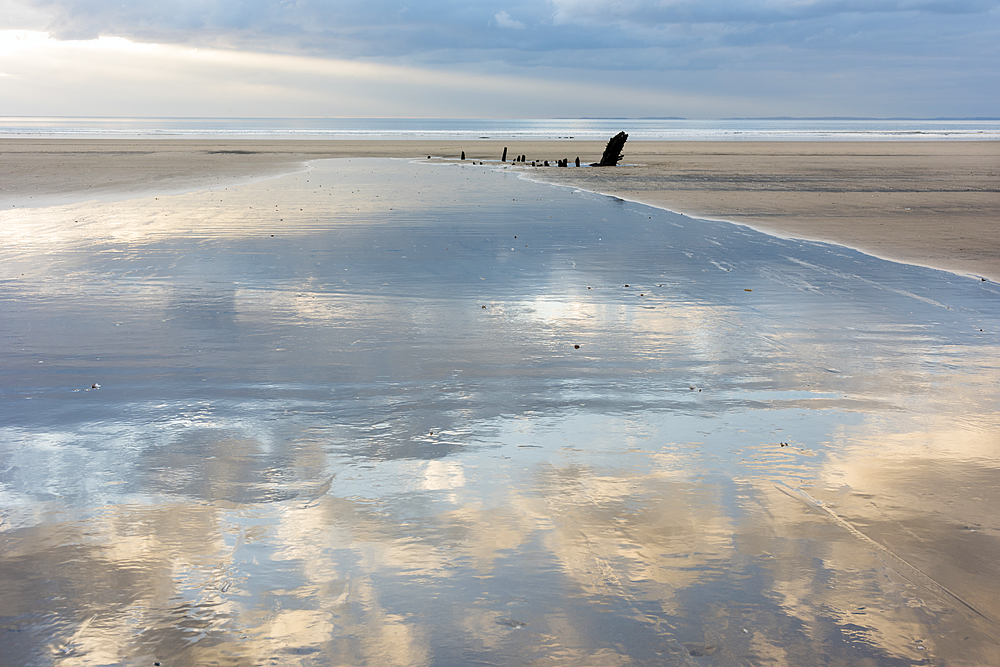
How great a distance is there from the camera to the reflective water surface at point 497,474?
3547mm

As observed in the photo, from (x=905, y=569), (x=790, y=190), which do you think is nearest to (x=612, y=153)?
(x=790, y=190)

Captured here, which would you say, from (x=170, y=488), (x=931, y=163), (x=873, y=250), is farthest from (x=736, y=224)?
Result: (x=931, y=163)

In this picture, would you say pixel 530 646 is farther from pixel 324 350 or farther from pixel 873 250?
pixel 873 250

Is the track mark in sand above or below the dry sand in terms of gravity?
below

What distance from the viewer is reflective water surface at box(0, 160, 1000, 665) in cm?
355

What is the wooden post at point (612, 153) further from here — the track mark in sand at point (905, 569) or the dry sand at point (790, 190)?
the track mark in sand at point (905, 569)

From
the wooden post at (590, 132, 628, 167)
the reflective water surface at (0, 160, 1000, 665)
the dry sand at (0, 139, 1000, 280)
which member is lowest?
the reflective water surface at (0, 160, 1000, 665)

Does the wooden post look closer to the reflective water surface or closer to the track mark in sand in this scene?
the reflective water surface

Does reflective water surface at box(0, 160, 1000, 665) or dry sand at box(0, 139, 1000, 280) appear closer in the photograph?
reflective water surface at box(0, 160, 1000, 665)

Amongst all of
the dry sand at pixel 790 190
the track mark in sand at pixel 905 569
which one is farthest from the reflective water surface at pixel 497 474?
the dry sand at pixel 790 190

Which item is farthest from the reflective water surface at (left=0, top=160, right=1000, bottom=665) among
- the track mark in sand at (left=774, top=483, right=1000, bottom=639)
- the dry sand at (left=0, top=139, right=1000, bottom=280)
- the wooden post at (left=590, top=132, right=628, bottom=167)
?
the wooden post at (left=590, top=132, right=628, bottom=167)

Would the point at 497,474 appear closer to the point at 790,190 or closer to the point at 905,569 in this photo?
the point at 905,569

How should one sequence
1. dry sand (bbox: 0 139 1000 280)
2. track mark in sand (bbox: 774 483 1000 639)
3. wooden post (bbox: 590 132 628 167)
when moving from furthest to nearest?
wooden post (bbox: 590 132 628 167), dry sand (bbox: 0 139 1000 280), track mark in sand (bbox: 774 483 1000 639)

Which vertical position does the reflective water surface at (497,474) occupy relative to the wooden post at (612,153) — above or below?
below
